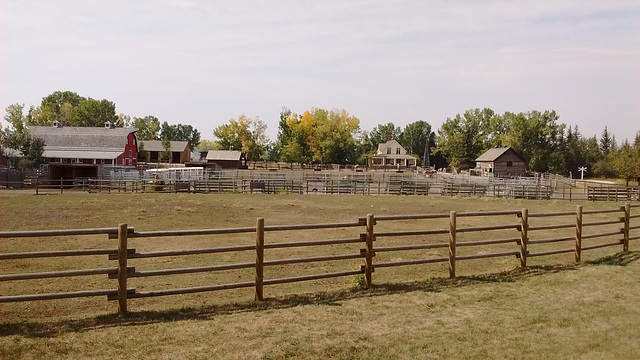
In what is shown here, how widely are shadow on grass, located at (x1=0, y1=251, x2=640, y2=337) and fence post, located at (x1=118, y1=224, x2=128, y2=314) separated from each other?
175 millimetres

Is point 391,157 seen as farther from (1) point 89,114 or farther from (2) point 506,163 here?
(1) point 89,114

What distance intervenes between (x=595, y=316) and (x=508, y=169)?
74.5 m

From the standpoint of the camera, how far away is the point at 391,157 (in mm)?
105750

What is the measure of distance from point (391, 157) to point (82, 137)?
6571 cm

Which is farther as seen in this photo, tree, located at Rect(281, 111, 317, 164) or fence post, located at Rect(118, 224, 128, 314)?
tree, located at Rect(281, 111, 317, 164)

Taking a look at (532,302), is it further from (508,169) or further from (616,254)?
(508,169)

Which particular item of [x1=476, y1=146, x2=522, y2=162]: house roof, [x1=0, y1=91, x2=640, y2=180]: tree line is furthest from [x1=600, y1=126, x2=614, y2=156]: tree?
[x1=476, y1=146, x2=522, y2=162]: house roof

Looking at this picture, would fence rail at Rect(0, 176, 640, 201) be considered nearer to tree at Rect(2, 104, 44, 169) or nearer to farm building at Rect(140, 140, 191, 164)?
tree at Rect(2, 104, 44, 169)

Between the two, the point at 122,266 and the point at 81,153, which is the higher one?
the point at 81,153

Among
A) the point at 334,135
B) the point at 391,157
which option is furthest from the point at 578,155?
the point at 334,135

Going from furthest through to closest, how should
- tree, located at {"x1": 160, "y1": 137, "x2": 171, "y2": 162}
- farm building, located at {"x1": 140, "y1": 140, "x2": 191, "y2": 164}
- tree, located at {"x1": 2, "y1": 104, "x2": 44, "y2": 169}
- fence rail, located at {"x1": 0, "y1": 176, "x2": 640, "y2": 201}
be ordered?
farm building, located at {"x1": 140, "y1": 140, "x2": 191, "y2": 164}
tree, located at {"x1": 160, "y1": 137, "x2": 171, "y2": 162}
tree, located at {"x1": 2, "y1": 104, "x2": 44, "y2": 169}
fence rail, located at {"x1": 0, "y1": 176, "x2": 640, "y2": 201}

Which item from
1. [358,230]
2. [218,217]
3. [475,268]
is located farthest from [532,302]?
[218,217]

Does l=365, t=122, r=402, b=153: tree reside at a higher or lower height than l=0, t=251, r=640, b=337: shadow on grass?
higher

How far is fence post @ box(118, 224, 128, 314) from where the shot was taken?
21.5 feet
